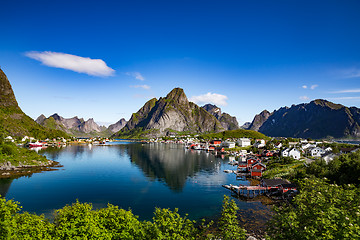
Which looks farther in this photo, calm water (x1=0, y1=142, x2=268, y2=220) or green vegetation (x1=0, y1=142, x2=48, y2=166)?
green vegetation (x1=0, y1=142, x2=48, y2=166)

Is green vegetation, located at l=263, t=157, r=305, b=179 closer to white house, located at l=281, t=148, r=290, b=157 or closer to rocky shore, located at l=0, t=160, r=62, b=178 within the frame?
white house, located at l=281, t=148, r=290, b=157

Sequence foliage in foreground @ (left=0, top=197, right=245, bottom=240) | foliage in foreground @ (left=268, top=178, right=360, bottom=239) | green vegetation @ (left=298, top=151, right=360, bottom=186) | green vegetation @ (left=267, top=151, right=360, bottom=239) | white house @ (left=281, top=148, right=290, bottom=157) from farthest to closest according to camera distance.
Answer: white house @ (left=281, top=148, right=290, bottom=157), green vegetation @ (left=298, top=151, right=360, bottom=186), foliage in foreground @ (left=0, top=197, right=245, bottom=240), green vegetation @ (left=267, top=151, right=360, bottom=239), foliage in foreground @ (left=268, top=178, right=360, bottom=239)

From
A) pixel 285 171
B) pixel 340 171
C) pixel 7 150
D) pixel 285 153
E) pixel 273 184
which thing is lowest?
pixel 273 184

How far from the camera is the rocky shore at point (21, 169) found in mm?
76363

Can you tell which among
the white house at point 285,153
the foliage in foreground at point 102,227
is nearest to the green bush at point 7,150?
the foliage in foreground at point 102,227

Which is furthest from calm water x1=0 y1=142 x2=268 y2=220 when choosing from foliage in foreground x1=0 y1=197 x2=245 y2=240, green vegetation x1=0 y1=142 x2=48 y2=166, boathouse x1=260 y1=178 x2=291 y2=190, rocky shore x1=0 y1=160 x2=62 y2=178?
foliage in foreground x1=0 y1=197 x2=245 y2=240

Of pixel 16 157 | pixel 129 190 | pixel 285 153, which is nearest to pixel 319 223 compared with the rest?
pixel 129 190

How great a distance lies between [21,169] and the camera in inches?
3322

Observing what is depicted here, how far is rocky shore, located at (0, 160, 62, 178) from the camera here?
251ft

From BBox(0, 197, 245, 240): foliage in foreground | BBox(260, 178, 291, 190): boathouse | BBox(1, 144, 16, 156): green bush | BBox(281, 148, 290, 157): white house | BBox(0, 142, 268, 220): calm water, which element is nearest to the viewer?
BBox(0, 197, 245, 240): foliage in foreground

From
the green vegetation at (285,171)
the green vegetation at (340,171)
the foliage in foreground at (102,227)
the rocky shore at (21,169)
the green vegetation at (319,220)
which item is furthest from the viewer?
the rocky shore at (21,169)

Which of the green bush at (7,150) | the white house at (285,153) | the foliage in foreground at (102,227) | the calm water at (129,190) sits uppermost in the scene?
the green bush at (7,150)

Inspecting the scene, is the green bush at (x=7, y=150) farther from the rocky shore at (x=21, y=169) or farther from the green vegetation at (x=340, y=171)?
the green vegetation at (x=340, y=171)

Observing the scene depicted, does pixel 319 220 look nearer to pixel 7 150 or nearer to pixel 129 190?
pixel 129 190
